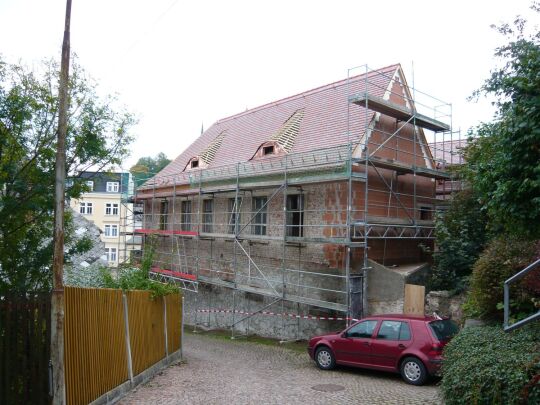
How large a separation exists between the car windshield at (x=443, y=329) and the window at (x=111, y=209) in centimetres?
3972

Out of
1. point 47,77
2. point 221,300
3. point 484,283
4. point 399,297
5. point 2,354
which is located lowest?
point 221,300

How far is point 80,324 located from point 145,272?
484cm

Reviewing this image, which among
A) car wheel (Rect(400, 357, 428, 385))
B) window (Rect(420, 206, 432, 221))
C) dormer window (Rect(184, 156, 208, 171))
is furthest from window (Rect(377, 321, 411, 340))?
dormer window (Rect(184, 156, 208, 171))

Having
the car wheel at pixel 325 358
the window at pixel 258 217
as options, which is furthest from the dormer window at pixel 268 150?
the car wheel at pixel 325 358

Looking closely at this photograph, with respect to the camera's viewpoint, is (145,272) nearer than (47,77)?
No

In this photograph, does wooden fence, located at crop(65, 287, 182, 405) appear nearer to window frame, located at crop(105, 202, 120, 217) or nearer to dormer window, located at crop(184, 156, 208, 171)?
dormer window, located at crop(184, 156, 208, 171)

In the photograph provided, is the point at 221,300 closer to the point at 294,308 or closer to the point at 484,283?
the point at 294,308

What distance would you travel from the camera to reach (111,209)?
4575 cm

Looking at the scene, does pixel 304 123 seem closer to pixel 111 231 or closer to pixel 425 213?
pixel 425 213

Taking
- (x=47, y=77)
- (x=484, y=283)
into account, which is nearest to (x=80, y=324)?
(x=47, y=77)

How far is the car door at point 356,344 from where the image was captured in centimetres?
1086

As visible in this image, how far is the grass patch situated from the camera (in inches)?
620

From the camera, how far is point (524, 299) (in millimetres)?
7820

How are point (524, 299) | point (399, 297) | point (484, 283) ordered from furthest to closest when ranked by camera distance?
point (399, 297), point (484, 283), point (524, 299)
